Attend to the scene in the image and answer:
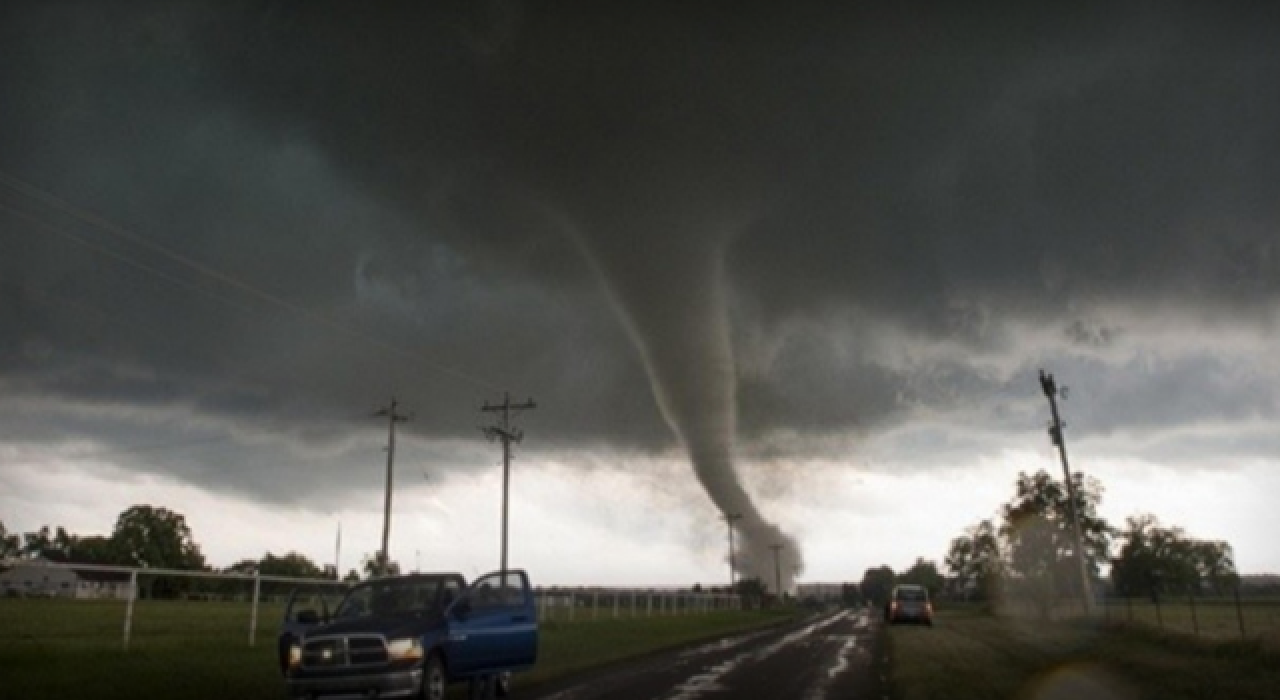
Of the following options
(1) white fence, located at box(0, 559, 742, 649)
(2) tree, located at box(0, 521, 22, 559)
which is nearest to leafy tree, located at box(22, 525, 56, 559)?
(2) tree, located at box(0, 521, 22, 559)

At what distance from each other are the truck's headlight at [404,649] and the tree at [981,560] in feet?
356

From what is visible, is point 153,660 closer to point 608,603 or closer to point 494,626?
point 494,626

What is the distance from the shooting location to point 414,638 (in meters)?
13.3

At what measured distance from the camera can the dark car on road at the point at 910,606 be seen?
1865 inches

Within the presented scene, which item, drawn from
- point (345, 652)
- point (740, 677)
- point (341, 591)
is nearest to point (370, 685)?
point (345, 652)

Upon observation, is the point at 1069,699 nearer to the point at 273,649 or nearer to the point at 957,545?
the point at 273,649

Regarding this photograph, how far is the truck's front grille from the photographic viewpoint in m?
13.0

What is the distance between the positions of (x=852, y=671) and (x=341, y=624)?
1163 centimetres

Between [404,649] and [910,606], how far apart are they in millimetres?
39834

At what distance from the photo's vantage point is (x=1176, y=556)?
12269 centimetres

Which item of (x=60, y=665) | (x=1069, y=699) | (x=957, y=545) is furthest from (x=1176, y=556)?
(x=60, y=665)

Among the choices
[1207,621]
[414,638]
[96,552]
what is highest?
[96,552]

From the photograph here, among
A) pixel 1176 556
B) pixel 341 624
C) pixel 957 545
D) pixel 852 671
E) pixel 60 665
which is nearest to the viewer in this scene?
pixel 341 624

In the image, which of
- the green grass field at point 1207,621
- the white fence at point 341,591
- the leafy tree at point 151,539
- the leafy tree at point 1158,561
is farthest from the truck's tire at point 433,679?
the leafy tree at point 151,539
